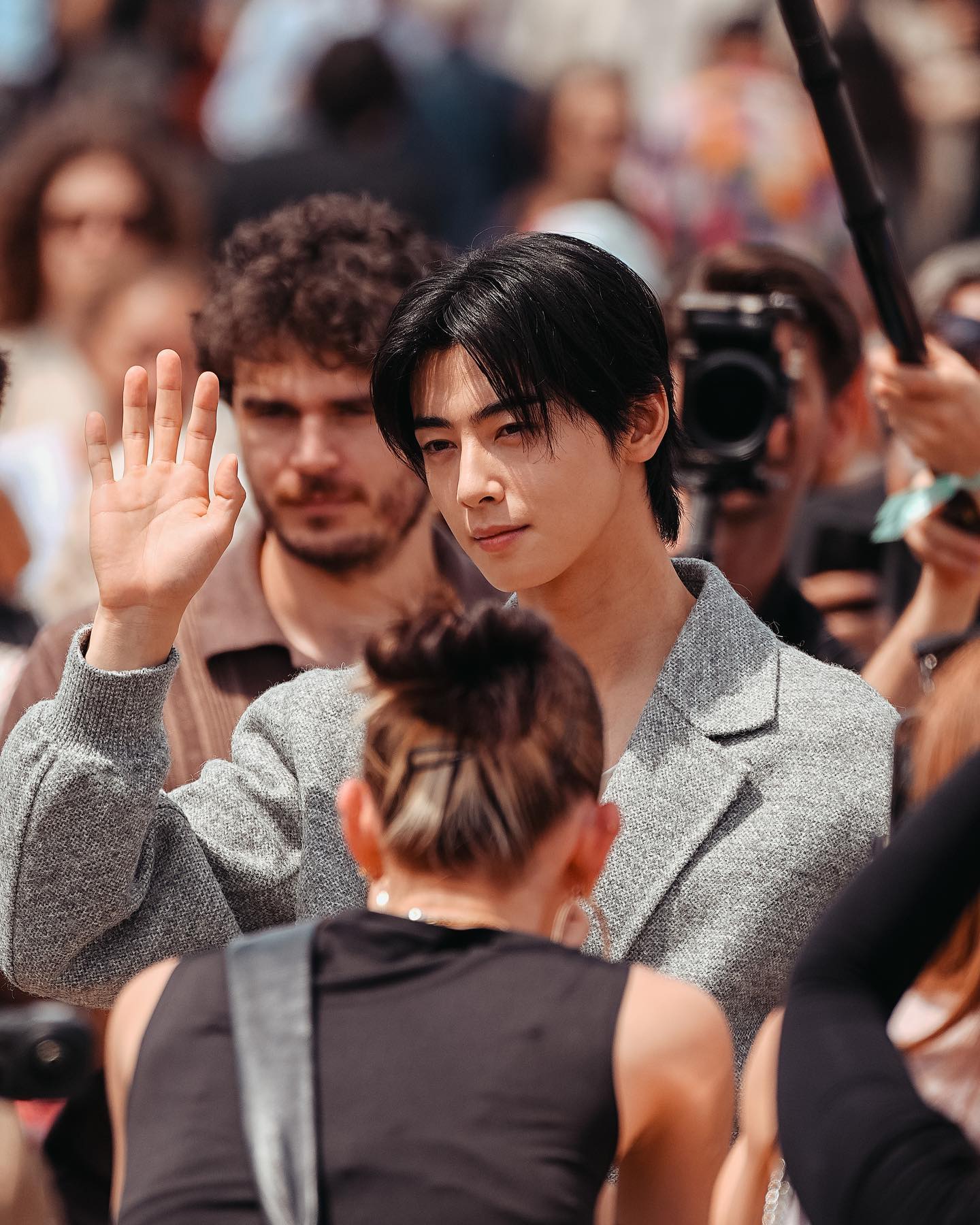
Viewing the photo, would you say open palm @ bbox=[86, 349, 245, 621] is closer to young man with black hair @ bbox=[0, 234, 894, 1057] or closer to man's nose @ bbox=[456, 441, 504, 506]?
young man with black hair @ bbox=[0, 234, 894, 1057]

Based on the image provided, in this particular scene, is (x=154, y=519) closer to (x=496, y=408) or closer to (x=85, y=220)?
(x=496, y=408)

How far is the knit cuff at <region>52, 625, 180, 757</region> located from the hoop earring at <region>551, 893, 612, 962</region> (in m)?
0.48

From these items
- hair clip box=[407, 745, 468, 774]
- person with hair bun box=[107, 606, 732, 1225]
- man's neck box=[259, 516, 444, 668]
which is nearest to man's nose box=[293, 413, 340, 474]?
man's neck box=[259, 516, 444, 668]

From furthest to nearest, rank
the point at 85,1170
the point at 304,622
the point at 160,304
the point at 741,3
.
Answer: the point at 741,3 → the point at 160,304 → the point at 304,622 → the point at 85,1170

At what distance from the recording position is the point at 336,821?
2.14m

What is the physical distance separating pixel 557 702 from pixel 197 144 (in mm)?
4722

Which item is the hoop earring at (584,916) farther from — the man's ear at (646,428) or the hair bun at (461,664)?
the man's ear at (646,428)

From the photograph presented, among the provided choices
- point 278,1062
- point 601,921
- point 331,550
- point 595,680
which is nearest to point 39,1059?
point 278,1062

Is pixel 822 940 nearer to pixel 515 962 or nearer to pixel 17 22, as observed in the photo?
pixel 515 962

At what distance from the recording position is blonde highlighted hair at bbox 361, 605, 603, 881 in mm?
1571

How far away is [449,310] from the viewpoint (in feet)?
7.07

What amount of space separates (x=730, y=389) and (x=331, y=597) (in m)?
0.76

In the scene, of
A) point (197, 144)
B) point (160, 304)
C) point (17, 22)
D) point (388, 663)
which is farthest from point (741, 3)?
point (388, 663)

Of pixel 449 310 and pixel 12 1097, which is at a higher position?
pixel 449 310
